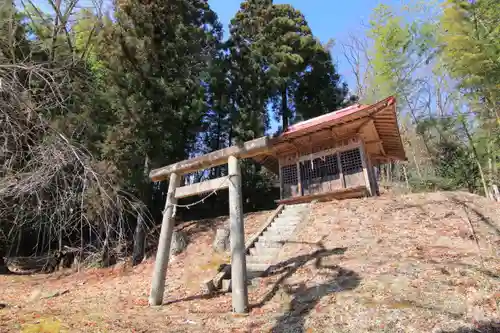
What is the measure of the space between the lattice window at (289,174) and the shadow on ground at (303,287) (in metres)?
5.96

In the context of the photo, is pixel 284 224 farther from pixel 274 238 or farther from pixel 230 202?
pixel 230 202

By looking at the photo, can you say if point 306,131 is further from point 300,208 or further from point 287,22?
point 287,22

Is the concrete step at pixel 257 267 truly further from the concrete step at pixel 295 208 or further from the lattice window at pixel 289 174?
the lattice window at pixel 289 174

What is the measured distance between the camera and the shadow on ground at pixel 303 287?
4441 millimetres

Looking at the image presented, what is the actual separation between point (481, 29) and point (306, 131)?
6.24 m

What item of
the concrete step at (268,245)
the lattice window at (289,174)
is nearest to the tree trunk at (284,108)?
the lattice window at (289,174)

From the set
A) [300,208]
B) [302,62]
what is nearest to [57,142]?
[300,208]

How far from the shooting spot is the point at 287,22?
19.4 m

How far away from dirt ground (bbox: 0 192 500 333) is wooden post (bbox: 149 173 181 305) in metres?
0.26

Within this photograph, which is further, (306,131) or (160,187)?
(160,187)

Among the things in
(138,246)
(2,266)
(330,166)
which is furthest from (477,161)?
(2,266)

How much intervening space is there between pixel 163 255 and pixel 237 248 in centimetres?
170

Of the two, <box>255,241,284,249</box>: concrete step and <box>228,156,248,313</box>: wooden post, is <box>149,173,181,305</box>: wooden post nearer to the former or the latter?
<box>228,156,248,313</box>: wooden post

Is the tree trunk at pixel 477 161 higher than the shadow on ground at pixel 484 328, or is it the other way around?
the tree trunk at pixel 477 161
